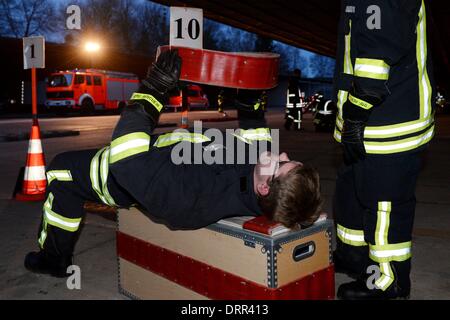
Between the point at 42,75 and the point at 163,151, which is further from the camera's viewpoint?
the point at 42,75

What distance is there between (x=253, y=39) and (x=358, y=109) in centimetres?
7399

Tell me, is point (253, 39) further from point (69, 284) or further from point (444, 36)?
point (69, 284)

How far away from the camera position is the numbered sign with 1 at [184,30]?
13.6 feet

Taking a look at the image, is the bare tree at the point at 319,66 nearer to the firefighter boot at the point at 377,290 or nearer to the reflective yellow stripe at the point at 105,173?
the firefighter boot at the point at 377,290

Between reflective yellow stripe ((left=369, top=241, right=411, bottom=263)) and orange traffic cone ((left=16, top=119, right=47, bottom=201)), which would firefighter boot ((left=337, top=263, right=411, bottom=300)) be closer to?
reflective yellow stripe ((left=369, top=241, right=411, bottom=263))

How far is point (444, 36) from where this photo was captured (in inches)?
1136

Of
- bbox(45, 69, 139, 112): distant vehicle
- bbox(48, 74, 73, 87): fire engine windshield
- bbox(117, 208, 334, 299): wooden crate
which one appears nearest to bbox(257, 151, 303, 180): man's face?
bbox(117, 208, 334, 299): wooden crate

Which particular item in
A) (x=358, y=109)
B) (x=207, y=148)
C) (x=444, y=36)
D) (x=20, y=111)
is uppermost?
(x=444, y=36)

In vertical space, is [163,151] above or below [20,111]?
above

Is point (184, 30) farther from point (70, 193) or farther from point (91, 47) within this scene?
point (91, 47)

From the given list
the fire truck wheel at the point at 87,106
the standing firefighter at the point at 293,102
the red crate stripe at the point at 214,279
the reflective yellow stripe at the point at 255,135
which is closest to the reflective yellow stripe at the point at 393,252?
the red crate stripe at the point at 214,279

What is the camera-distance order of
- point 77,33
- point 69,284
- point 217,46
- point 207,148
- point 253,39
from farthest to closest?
point 253,39
point 217,46
point 77,33
point 69,284
point 207,148

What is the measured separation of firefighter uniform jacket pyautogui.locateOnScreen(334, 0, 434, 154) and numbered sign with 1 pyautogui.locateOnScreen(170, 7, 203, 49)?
1.73 meters

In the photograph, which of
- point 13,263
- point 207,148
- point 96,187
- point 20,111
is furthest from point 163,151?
point 20,111
